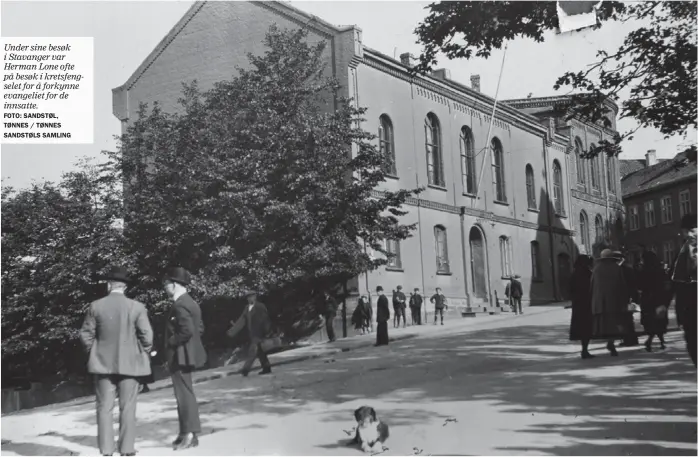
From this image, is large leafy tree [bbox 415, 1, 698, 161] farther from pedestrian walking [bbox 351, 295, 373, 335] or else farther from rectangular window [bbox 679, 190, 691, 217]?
pedestrian walking [bbox 351, 295, 373, 335]

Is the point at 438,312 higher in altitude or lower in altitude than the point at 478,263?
lower

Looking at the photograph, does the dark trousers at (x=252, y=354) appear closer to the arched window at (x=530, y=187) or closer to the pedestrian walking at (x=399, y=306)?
the pedestrian walking at (x=399, y=306)

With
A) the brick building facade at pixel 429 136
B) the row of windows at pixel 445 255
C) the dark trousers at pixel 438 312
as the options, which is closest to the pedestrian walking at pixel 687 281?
the brick building facade at pixel 429 136

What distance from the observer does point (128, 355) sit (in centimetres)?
782

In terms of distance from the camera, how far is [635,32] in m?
10.2

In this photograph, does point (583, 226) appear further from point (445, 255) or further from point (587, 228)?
point (445, 255)

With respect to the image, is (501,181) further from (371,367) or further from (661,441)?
(661,441)

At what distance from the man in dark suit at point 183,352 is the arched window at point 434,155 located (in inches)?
471

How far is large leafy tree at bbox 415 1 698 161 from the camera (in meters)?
9.87

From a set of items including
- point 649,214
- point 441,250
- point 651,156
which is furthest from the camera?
point 649,214

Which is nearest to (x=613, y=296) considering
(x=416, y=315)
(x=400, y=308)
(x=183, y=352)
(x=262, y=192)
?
(x=183, y=352)

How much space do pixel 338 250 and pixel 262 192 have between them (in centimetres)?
208

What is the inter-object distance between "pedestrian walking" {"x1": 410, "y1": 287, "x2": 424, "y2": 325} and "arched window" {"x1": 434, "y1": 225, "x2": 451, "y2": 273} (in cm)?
100

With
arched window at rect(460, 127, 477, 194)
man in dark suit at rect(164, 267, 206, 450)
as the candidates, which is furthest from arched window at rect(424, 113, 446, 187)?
man in dark suit at rect(164, 267, 206, 450)
